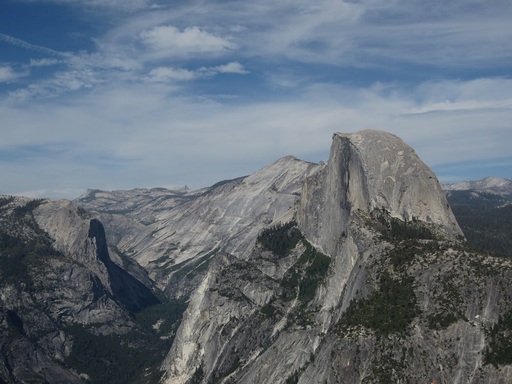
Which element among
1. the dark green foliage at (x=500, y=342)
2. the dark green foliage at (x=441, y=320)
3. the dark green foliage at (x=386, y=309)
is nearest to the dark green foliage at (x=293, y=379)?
the dark green foliage at (x=386, y=309)

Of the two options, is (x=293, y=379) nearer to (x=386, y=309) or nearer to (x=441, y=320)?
(x=386, y=309)

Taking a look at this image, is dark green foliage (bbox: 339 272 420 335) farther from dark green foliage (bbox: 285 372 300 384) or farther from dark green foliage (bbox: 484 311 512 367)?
dark green foliage (bbox: 285 372 300 384)

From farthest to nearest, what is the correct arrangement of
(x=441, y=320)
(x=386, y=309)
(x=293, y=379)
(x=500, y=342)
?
(x=293, y=379) < (x=386, y=309) < (x=441, y=320) < (x=500, y=342)

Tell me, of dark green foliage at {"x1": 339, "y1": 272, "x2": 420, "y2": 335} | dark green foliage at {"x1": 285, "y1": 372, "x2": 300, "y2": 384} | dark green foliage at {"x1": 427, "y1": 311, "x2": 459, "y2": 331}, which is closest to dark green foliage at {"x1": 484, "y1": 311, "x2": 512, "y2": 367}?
dark green foliage at {"x1": 427, "y1": 311, "x2": 459, "y2": 331}

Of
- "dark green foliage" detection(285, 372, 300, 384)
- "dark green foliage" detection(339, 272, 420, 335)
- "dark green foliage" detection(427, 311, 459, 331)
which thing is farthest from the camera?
"dark green foliage" detection(285, 372, 300, 384)

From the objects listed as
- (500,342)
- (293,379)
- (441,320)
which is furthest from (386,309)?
(293,379)

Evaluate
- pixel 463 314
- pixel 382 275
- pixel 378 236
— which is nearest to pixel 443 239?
pixel 378 236
